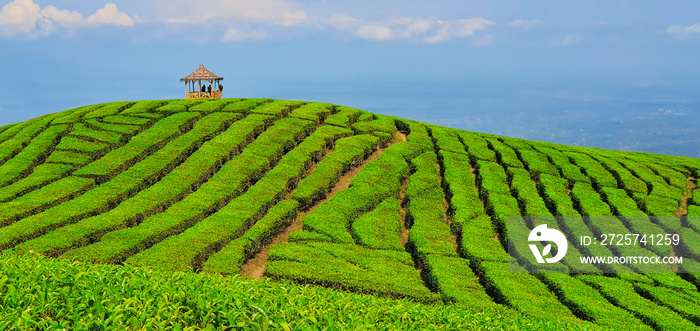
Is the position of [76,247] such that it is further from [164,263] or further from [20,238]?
[164,263]

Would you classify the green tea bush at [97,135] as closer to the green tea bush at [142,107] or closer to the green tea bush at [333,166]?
the green tea bush at [142,107]

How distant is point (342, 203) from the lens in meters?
23.2

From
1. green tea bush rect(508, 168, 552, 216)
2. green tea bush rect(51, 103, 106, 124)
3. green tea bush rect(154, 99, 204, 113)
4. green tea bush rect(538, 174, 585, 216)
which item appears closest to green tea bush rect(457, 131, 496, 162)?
green tea bush rect(508, 168, 552, 216)

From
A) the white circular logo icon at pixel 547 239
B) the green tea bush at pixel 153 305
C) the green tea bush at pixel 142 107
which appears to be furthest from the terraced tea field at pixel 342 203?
the white circular logo icon at pixel 547 239

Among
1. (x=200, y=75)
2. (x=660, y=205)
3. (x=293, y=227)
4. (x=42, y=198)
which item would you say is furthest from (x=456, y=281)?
(x=200, y=75)

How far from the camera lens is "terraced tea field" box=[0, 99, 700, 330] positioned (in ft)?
55.5

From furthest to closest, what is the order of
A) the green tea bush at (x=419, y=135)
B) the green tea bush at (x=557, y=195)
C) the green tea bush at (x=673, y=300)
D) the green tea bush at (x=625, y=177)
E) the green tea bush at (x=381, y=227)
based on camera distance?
the green tea bush at (x=419, y=135), the green tea bush at (x=625, y=177), the green tea bush at (x=557, y=195), the green tea bush at (x=381, y=227), the green tea bush at (x=673, y=300)

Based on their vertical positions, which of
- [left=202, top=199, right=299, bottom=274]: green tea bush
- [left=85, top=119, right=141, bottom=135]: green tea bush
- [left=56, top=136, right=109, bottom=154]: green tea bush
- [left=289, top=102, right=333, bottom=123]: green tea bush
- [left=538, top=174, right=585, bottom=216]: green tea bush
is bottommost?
[left=202, top=199, right=299, bottom=274]: green tea bush

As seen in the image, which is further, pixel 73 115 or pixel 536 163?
pixel 73 115

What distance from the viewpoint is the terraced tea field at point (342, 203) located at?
16906mm

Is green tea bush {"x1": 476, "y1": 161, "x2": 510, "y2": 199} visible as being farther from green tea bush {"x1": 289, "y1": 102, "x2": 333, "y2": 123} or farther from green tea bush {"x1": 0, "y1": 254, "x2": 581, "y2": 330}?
green tea bush {"x1": 0, "y1": 254, "x2": 581, "y2": 330}

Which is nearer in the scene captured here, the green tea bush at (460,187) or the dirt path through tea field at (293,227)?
the dirt path through tea field at (293,227)

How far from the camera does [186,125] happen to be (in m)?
32.0

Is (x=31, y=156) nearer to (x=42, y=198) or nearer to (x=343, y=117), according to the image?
(x=42, y=198)
